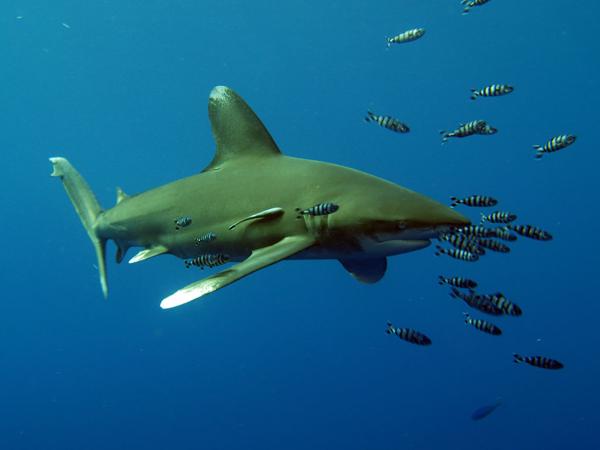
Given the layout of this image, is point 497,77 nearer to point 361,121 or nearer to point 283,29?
point 361,121

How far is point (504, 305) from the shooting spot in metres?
4.88

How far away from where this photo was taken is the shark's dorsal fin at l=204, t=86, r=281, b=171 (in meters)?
5.72

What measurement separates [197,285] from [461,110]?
28980 millimetres

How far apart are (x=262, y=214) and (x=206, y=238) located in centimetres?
89

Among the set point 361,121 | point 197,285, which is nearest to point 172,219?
point 197,285

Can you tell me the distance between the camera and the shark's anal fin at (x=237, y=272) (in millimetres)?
3900

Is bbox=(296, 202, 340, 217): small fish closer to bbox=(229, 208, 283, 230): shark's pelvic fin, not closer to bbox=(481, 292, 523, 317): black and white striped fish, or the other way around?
bbox=(229, 208, 283, 230): shark's pelvic fin

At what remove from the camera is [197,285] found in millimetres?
4047

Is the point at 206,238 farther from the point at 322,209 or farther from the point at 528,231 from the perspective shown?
the point at 528,231

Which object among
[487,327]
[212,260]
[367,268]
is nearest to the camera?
[487,327]

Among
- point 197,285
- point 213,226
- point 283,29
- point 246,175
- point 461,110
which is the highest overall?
point 283,29

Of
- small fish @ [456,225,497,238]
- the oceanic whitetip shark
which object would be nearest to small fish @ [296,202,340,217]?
the oceanic whitetip shark

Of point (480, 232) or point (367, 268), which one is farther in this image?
point (367, 268)

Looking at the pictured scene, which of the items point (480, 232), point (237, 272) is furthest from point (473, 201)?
point (237, 272)
